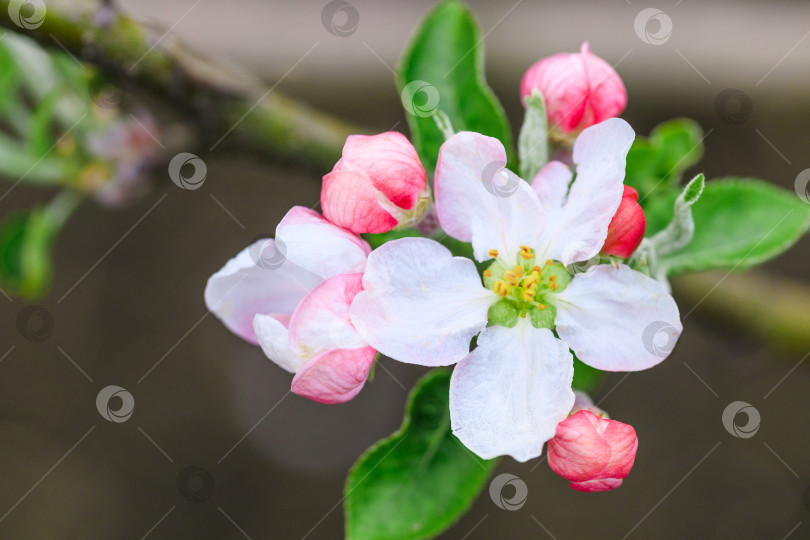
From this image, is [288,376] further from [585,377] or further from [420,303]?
[420,303]

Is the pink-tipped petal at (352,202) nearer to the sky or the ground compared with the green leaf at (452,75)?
nearer to the ground

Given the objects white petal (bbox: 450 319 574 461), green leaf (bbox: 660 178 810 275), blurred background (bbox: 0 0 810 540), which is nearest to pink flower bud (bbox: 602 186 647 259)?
white petal (bbox: 450 319 574 461)

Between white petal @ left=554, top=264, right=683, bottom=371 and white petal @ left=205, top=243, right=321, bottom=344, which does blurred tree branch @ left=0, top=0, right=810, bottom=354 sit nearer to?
white petal @ left=205, top=243, right=321, bottom=344

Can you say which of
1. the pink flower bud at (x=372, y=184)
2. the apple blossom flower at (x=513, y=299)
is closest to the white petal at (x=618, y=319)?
the apple blossom flower at (x=513, y=299)

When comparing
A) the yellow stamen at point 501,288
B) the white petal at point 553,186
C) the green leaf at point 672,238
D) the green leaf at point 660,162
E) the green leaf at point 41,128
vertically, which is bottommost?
the green leaf at point 41,128

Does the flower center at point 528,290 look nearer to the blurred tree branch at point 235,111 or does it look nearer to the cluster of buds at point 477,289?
the cluster of buds at point 477,289

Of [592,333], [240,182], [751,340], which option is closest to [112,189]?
[240,182]

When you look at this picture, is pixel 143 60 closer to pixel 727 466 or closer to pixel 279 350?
pixel 279 350
